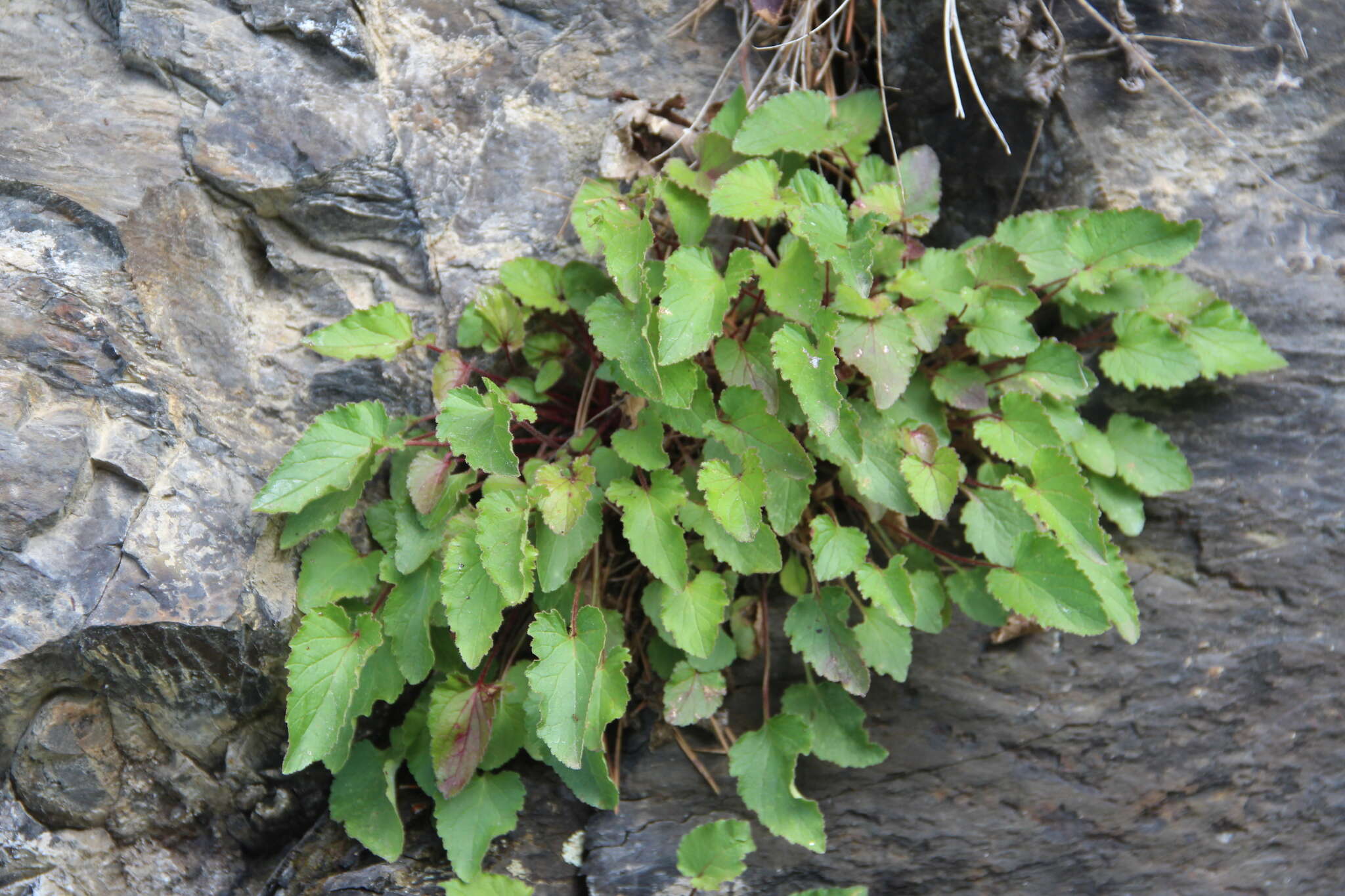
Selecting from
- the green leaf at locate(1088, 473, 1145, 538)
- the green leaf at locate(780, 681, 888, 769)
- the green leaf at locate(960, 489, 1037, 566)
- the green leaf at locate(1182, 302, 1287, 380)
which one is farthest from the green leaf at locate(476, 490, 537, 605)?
the green leaf at locate(1182, 302, 1287, 380)

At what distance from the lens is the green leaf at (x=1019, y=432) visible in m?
2.21

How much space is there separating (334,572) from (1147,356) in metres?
2.14

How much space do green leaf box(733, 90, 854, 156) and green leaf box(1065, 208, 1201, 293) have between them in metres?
0.68

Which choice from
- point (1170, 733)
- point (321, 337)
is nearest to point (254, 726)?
point (321, 337)

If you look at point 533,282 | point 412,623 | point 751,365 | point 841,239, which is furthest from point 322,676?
point 841,239

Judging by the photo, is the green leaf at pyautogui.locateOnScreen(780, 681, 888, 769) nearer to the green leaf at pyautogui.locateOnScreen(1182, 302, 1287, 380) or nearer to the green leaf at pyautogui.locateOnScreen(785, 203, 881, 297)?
the green leaf at pyautogui.locateOnScreen(785, 203, 881, 297)

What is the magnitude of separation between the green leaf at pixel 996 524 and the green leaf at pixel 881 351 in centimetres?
38

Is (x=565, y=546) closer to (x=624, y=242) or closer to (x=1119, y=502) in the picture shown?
(x=624, y=242)

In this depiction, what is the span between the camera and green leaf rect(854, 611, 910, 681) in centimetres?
219

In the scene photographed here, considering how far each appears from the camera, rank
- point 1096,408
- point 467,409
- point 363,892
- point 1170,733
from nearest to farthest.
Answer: point 467,409, point 363,892, point 1170,733, point 1096,408

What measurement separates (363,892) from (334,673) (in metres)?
0.58

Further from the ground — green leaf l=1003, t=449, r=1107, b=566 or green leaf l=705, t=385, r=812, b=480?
green leaf l=705, t=385, r=812, b=480

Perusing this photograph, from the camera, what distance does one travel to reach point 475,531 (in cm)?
200

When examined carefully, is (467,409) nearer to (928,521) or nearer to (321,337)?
(321,337)
